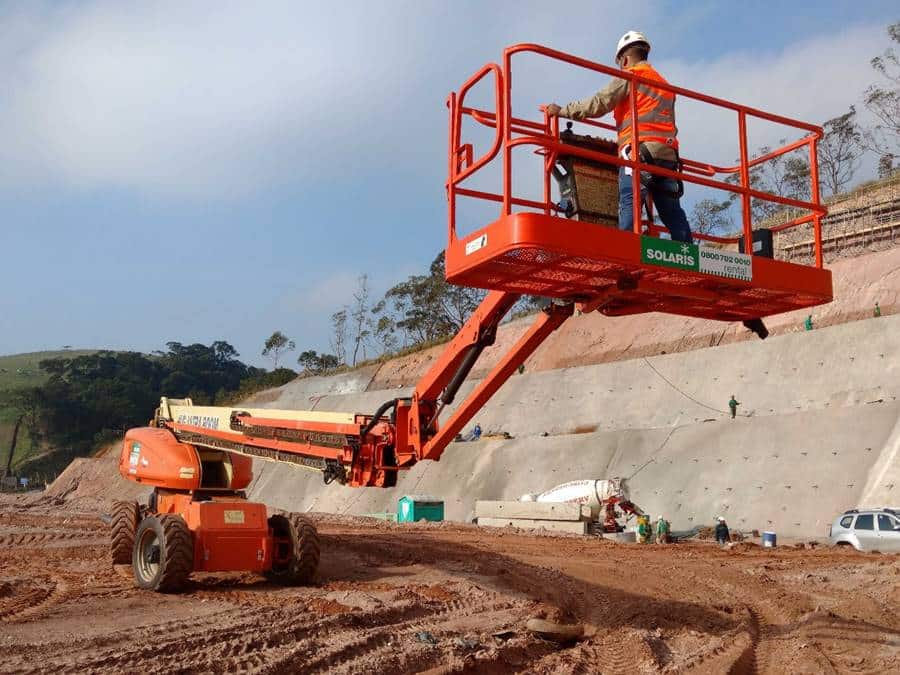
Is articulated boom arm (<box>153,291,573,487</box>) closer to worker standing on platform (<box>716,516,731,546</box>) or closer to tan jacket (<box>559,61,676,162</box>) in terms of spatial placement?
tan jacket (<box>559,61,676,162</box>)

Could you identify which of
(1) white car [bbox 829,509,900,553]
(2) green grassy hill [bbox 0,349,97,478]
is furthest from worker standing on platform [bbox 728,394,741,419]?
(2) green grassy hill [bbox 0,349,97,478]

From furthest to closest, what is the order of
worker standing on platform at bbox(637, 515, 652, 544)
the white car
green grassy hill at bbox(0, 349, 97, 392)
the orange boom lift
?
1. green grassy hill at bbox(0, 349, 97, 392)
2. worker standing on platform at bbox(637, 515, 652, 544)
3. the white car
4. the orange boom lift

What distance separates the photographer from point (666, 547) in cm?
1880

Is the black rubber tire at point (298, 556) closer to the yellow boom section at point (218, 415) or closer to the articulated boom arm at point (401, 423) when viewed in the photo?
the articulated boom arm at point (401, 423)

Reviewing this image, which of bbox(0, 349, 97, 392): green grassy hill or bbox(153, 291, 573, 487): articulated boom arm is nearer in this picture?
bbox(153, 291, 573, 487): articulated boom arm

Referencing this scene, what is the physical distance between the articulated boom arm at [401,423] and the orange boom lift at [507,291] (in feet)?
0.04

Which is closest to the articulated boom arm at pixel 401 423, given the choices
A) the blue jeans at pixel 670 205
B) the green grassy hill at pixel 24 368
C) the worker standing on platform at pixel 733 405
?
the blue jeans at pixel 670 205

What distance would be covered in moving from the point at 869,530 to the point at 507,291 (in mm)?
14997

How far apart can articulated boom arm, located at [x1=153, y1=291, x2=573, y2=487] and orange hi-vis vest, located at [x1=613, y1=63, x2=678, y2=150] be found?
4.89 feet

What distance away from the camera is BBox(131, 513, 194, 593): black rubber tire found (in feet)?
32.2

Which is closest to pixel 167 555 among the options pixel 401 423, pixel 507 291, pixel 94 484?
pixel 401 423

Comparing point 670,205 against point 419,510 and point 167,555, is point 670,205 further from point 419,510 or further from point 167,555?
point 419,510

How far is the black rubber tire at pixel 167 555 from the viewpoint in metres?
9.82

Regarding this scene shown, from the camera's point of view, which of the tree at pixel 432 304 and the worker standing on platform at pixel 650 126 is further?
the tree at pixel 432 304
